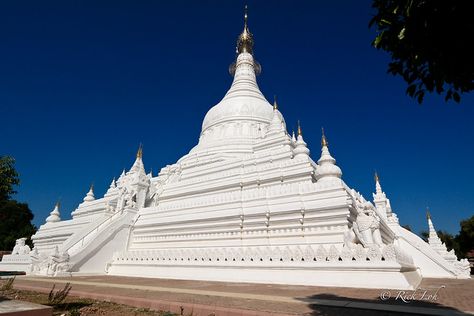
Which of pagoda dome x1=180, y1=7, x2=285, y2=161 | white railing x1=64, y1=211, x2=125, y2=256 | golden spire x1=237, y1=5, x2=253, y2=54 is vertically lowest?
white railing x1=64, y1=211, x2=125, y2=256

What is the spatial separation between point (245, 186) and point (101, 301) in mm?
15722

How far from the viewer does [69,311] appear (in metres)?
7.02

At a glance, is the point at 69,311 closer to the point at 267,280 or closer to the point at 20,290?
the point at 20,290

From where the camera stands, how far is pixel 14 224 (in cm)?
5822

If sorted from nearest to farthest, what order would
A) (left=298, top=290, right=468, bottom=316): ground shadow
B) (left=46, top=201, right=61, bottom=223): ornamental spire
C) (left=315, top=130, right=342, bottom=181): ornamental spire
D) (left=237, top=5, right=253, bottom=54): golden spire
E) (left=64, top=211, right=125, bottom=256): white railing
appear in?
(left=298, top=290, right=468, bottom=316): ground shadow < (left=315, top=130, right=342, bottom=181): ornamental spire < (left=64, top=211, right=125, bottom=256): white railing < (left=46, top=201, right=61, bottom=223): ornamental spire < (left=237, top=5, right=253, bottom=54): golden spire

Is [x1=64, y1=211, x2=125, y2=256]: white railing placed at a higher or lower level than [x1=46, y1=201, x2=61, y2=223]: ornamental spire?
lower

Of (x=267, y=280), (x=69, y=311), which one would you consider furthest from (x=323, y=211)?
(x=69, y=311)

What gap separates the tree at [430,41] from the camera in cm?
430

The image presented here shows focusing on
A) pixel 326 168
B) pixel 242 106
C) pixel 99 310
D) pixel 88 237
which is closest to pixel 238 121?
pixel 242 106

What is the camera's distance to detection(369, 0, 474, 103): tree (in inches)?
169

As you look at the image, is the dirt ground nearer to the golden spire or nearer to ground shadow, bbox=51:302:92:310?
ground shadow, bbox=51:302:92:310

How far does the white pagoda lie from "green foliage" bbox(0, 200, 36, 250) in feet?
98.8

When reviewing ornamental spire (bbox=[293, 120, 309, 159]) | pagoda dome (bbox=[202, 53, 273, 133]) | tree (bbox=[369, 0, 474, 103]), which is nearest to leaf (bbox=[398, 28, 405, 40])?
tree (bbox=[369, 0, 474, 103])

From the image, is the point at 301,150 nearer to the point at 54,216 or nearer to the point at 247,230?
the point at 247,230
